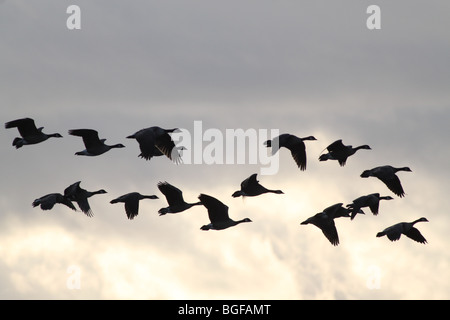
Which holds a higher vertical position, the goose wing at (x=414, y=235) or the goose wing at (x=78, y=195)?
the goose wing at (x=78, y=195)

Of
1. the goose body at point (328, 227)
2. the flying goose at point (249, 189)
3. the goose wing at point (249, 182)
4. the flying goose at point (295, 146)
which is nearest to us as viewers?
the goose wing at point (249, 182)

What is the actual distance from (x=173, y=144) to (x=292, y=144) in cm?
513

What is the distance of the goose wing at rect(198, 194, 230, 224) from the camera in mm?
45656

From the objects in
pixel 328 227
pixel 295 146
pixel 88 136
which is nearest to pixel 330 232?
pixel 328 227

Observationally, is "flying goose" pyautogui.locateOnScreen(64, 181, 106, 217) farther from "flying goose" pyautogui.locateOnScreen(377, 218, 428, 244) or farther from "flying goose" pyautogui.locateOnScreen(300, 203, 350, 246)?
"flying goose" pyautogui.locateOnScreen(377, 218, 428, 244)

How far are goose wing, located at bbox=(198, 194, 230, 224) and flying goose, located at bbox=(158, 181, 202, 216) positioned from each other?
1.79 metres

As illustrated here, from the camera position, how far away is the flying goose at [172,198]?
47781mm

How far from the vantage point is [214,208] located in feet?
152

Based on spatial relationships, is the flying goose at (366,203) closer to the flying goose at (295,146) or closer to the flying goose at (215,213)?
the flying goose at (295,146)

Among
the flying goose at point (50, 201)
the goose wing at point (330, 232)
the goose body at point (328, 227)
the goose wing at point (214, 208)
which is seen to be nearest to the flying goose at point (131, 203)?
the flying goose at point (50, 201)

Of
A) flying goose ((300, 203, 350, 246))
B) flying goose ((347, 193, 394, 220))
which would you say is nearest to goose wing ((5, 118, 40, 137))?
flying goose ((300, 203, 350, 246))

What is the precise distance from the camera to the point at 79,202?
169 feet
